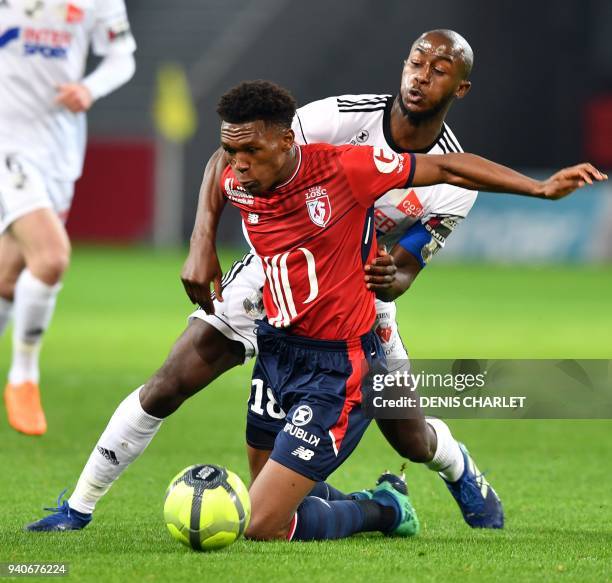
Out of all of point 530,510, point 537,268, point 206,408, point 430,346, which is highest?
point 530,510

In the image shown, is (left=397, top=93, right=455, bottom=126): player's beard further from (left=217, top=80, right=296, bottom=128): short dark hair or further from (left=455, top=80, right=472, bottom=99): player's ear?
(left=217, top=80, right=296, bottom=128): short dark hair

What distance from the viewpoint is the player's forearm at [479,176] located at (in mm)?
4801

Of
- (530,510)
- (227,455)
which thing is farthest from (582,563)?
(227,455)

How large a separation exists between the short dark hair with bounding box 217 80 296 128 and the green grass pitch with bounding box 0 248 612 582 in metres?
1.53

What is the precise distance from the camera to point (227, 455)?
24.3 feet

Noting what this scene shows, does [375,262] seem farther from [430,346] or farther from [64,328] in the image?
[64,328]

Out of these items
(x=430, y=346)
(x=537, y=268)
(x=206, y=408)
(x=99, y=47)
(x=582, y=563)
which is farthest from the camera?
(x=537, y=268)

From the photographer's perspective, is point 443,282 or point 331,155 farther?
point 443,282

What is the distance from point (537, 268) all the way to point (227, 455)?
16109 millimetres

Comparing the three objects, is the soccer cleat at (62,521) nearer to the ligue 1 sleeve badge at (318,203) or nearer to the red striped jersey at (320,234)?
the red striped jersey at (320,234)

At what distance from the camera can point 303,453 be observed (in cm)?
512

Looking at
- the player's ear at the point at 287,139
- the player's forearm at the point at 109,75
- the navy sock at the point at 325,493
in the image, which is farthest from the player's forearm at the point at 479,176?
the player's forearm at the point at 109,75

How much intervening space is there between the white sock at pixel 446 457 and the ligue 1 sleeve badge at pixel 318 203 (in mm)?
1125

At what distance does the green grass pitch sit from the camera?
4660 millimetres
